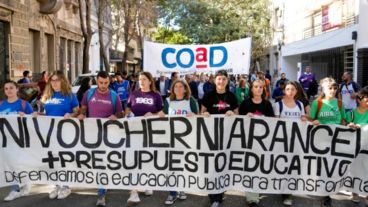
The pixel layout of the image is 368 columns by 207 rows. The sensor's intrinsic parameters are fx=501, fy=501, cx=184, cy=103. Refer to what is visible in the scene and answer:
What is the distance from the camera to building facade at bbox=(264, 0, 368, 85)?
21.4 m

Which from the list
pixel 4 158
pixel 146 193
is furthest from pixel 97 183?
pixel 4 158

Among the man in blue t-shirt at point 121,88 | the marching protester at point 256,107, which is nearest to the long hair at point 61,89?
the marching protester at point 256,107

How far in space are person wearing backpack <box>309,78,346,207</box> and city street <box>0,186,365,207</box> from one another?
1.16ft

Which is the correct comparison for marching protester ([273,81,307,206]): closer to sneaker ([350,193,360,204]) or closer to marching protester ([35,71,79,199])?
sneaker ([350,193,360,204])

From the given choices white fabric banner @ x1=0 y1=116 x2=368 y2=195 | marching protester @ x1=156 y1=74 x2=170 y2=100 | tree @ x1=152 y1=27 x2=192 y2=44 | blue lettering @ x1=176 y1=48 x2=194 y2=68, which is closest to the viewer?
white fabric banner @ x1=0 y1=116 x2=368 y2=195

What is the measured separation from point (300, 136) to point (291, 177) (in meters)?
0.51

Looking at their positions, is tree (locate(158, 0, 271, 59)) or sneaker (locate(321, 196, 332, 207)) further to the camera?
tree (locate(158, 0, 271, 59))

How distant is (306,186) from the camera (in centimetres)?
604

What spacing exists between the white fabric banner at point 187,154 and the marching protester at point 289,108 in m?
0.22

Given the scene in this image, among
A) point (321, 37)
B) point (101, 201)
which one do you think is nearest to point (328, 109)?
point (101, 201)

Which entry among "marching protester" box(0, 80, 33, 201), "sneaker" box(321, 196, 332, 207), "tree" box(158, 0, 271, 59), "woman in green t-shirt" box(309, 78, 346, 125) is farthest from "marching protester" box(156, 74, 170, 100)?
"tree" box(158, 0, 271, 59)

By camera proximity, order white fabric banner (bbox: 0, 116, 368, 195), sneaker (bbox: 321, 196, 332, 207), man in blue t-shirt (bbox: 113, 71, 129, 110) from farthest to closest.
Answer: man in blue t-shirt (bbox: 113, 71, 129, 110) < sneaker (bbox: 321, 196, 332, 207) < white fabric banner (bbox: 0, 116, 368, 195)

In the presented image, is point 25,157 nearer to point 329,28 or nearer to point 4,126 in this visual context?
point 4,126

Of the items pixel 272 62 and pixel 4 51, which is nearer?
pixel 4 51
